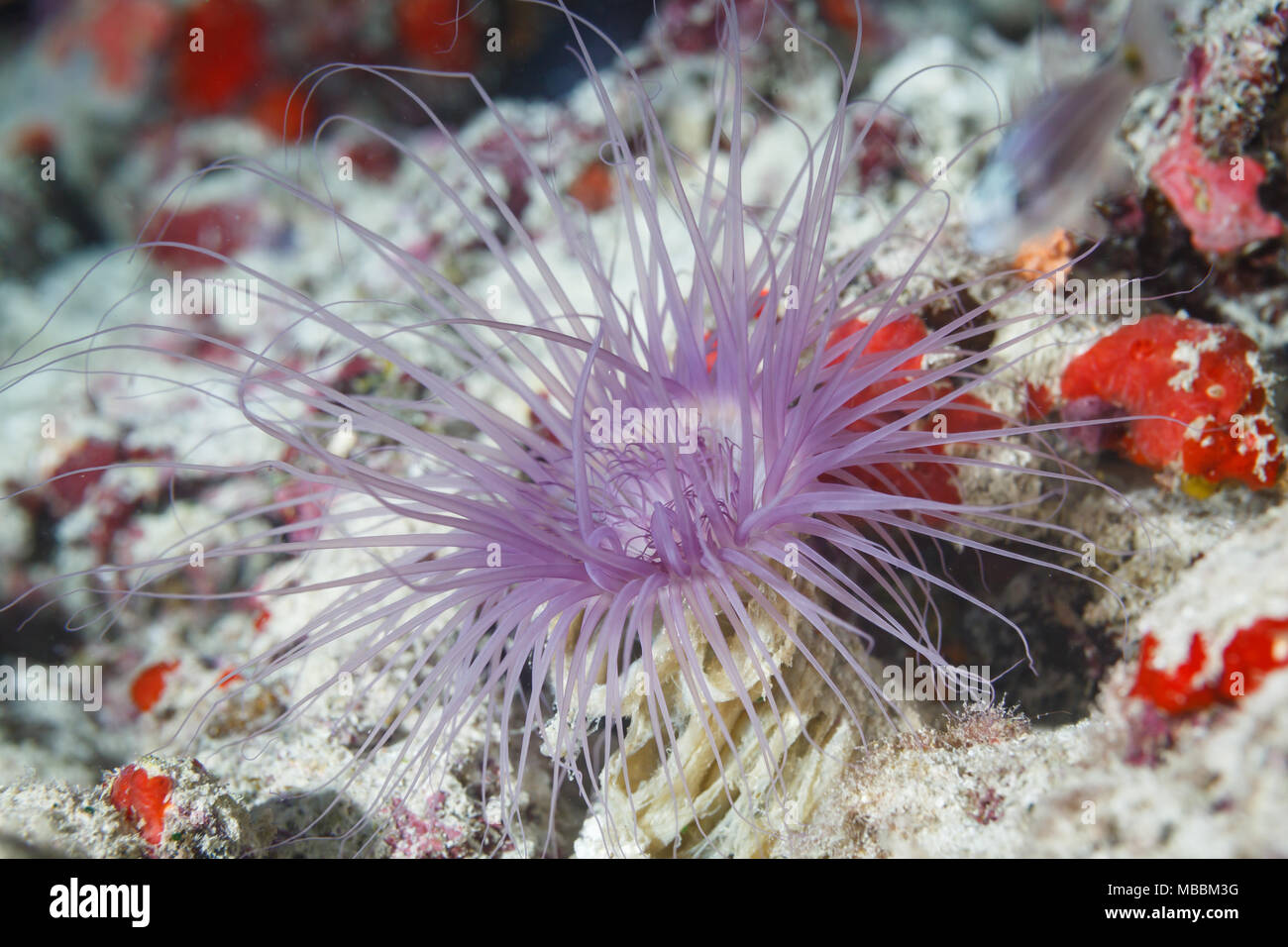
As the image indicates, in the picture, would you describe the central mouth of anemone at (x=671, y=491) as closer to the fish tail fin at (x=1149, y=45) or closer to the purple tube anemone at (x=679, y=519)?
the purple tube anemone at (x=679, y=519)

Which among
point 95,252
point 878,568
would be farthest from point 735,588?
point 95,252

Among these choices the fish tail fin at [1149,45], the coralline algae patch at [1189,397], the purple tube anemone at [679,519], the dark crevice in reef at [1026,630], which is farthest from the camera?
the fish tail fin at [1149,45]

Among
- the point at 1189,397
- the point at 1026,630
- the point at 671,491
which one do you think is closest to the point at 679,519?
the point at 671,491

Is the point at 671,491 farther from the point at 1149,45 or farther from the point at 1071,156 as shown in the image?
the point at 1149,45

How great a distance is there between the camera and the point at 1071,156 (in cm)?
338

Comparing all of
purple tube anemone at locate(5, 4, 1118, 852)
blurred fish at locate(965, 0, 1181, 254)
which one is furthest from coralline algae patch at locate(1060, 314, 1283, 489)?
blurred fish at locate(965, 0, 1181, 254)

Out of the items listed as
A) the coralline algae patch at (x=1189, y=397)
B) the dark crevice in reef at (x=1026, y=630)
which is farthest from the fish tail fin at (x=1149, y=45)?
the dark crevice in reef at (x=1026, y=630)

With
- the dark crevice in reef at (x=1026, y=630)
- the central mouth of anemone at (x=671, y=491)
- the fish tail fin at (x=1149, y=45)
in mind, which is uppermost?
the fish tail fin at (x=1149, y=45)

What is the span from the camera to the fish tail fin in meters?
3.17

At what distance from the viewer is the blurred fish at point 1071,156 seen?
10.7 ft

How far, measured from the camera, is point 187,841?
2238 millimetres

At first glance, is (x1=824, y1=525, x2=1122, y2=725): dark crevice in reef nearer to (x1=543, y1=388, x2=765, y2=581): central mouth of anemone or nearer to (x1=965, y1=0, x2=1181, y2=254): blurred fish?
(x1=543, y1=388, x2=765, y2=581): central mouth of anemone

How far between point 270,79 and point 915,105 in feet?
16.6
